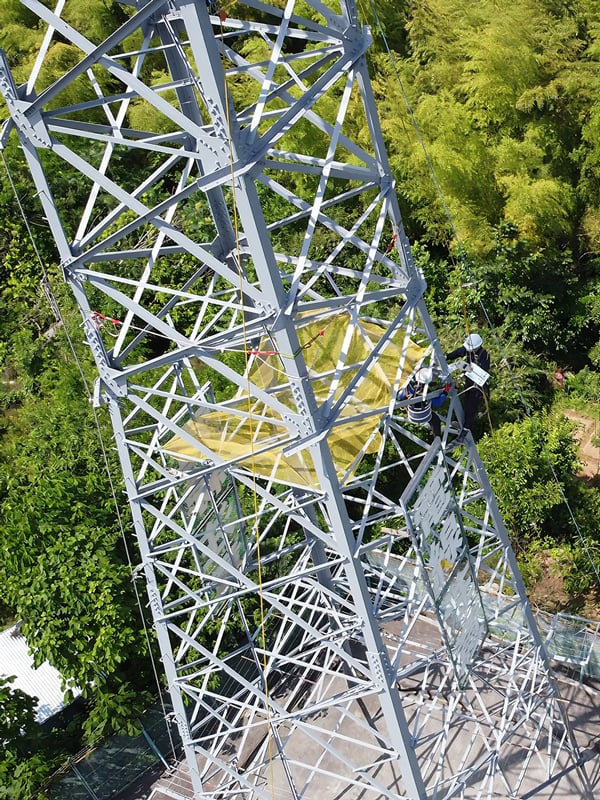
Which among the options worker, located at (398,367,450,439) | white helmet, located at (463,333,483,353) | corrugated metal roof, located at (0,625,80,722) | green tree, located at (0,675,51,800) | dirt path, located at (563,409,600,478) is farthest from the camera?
dirt path, located at (563,409,600,478)

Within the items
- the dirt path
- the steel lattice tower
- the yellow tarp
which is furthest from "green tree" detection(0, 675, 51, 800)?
the dirt path

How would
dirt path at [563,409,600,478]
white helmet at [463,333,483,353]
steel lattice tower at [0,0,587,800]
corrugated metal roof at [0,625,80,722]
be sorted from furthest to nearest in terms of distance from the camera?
1. dirt path at [563,409,600,478]
2. corrugated metal roof at [0,625,80,722]
3. white helmet at [463,333,483,353]
4. steel lattice tower at [0,0,587,800]

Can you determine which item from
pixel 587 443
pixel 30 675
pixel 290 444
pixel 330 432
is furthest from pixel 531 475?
pixel 30 675

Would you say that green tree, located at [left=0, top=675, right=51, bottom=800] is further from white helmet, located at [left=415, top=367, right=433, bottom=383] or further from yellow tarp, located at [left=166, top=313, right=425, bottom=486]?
white helmet, located at [left=415, top=367, right=433, bottom=383]

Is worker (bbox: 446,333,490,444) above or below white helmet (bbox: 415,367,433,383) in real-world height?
below

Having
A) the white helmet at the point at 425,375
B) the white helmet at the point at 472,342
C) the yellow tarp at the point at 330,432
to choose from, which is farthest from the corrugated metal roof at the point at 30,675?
the white helmet at the point at 472,342

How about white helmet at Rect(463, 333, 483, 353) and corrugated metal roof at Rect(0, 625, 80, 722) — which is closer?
white helmet at Rect(463, 333, 483, 353)

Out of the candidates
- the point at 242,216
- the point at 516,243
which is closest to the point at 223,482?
the point at 242,216
